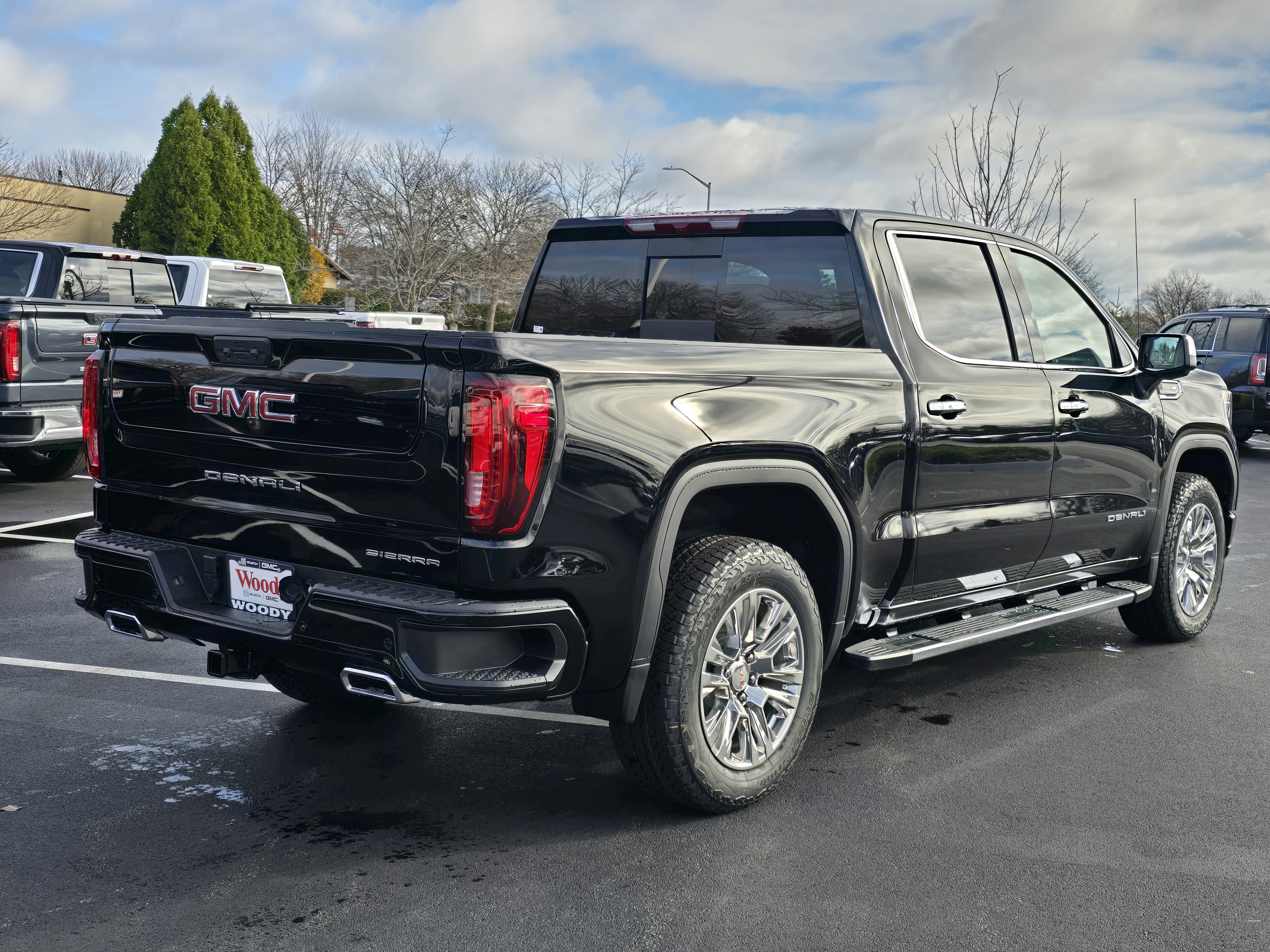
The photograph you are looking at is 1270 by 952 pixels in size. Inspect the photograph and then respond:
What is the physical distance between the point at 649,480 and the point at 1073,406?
8.31 ft

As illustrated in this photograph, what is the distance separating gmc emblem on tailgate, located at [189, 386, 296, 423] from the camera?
11.6 ft

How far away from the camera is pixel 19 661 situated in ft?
17.9

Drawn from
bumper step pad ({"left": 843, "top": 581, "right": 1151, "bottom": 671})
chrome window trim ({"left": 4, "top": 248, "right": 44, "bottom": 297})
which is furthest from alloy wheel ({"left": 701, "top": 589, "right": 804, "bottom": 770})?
chrome window trim ({"left": 4, "top": 248, "right": 44, "bottom": 297})

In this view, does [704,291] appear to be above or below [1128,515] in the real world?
above

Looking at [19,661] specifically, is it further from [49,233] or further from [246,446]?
[49,233]

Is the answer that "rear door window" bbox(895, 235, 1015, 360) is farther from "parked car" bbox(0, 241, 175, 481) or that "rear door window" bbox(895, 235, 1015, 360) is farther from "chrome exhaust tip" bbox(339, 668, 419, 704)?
"parked car" bbox(0, 241, 175, 481)

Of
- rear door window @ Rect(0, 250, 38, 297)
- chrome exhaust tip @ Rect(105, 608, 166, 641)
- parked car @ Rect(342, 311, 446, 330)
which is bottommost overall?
chrome exhaust tip @ Rect(105, 608, 166, 641)

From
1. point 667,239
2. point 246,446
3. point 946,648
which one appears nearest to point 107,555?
point 246,446

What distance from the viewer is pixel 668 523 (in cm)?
355

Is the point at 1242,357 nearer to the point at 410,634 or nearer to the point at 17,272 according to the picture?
A: the point at 17,272

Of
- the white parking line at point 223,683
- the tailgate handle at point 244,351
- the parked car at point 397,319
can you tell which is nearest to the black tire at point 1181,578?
the white parking line at point 223,683

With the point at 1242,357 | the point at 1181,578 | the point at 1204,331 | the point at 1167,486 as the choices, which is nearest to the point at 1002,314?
the point at 1167,486

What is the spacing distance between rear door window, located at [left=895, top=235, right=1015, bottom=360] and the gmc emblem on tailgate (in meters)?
2.40

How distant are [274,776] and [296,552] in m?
1.02
